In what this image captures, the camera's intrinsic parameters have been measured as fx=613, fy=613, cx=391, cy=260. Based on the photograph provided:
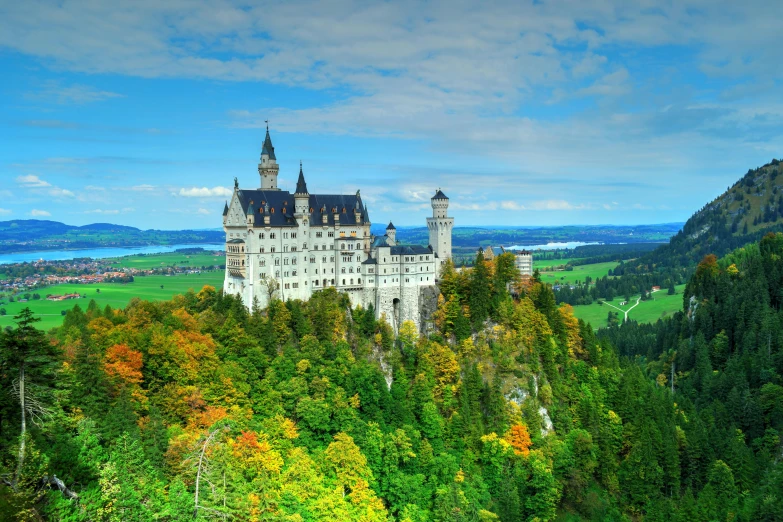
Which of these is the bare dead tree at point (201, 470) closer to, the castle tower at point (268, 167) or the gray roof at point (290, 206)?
the gray roof at point (290, 206)

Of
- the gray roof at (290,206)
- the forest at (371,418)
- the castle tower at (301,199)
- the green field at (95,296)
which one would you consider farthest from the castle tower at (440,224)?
the green field at (95,296)

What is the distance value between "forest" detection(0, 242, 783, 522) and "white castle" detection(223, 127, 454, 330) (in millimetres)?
4072

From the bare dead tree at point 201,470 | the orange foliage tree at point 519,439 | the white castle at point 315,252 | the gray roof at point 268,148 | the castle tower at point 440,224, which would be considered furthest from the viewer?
the castle tower at point 440,224

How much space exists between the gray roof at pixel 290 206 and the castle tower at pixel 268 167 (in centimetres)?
354

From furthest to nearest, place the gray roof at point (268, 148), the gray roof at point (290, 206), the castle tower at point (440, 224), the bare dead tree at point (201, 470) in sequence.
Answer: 1. the castle tower at point (440, 224)
2. the gray roof at point (268, 148)
3. the gray roof at point (290, 206)
4. the bare dead tree at point (201, 470)

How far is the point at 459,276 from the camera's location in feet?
322

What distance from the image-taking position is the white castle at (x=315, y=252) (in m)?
88.7

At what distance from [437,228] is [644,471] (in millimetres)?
48227

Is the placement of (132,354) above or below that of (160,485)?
above

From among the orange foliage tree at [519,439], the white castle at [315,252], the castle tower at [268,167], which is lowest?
the orange foliage tree at [519,439]

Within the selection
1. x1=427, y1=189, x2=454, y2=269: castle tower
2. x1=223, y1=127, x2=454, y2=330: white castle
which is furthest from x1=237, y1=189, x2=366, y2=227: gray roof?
x1=427, y1=189, x2=454, y2=269: castle tower

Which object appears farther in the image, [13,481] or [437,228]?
[437,228]

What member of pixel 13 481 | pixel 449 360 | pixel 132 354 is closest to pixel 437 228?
pixel 449 360

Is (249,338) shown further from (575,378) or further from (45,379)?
(575,378)
